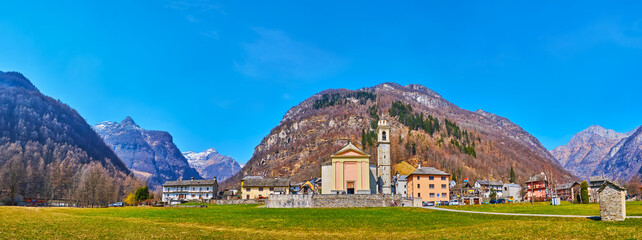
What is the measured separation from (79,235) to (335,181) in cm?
6668

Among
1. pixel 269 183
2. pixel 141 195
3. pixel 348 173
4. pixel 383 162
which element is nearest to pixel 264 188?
pixel 269 183

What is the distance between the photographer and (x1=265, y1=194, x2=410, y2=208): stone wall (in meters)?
67.4

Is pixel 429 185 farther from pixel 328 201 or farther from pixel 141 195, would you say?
pixel 141 195

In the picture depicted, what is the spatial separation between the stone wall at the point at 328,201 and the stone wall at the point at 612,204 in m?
39.9

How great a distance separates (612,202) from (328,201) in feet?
144

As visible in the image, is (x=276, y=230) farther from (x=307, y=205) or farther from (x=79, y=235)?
(x=307, y=205)

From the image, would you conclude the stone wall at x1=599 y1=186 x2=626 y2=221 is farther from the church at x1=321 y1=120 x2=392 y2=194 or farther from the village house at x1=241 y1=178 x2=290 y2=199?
the village house at x1=241 y1=178 x2=290 y2=199

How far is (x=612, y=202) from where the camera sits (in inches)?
1144

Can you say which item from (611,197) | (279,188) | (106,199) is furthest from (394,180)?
(611,197)

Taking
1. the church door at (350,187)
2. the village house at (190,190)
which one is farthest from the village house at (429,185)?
the village house at (190,190)

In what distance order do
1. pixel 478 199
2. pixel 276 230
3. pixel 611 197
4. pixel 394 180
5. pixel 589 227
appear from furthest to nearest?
pixel 394 180
pixel 478 199
pixel 276 230
pixel 611 197
pixel 589 227

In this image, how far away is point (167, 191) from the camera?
143 metres

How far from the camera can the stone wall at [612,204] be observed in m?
28.5

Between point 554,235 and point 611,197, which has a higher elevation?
point 611,197
